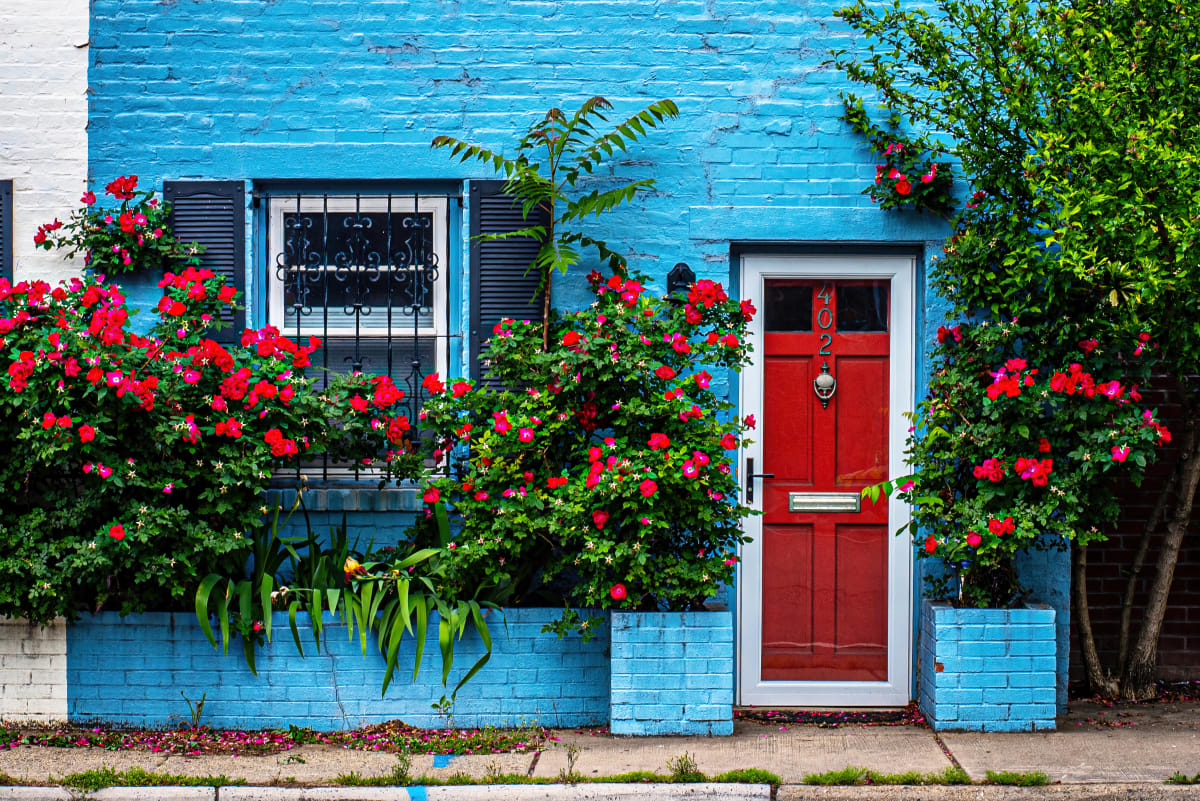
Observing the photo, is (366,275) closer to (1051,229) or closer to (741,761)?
(741,761)

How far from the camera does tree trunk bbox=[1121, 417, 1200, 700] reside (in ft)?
18.5

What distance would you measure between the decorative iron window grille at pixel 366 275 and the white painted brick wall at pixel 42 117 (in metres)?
1.13

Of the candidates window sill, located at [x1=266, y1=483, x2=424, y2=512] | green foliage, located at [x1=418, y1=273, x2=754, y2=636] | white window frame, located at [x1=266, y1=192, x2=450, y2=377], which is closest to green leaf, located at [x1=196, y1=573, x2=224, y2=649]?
window sill, located at [x1=266, y1=483, x2=424, y2=512]

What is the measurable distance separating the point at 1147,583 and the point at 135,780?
213 inches

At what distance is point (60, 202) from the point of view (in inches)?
237

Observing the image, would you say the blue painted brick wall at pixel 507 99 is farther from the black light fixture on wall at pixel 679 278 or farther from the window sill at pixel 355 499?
the window sill at pixel 355 499

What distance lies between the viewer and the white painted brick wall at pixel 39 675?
5410mm

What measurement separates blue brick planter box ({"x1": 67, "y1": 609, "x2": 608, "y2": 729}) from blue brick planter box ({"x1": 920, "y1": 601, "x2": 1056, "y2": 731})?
1670 millimetres

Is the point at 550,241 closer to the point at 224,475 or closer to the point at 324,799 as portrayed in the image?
the point at 224,475

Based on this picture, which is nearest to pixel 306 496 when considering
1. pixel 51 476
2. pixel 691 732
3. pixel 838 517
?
pixel 51 476

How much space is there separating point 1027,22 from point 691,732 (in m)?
3.75

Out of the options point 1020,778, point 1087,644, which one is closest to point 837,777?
point 1020,778

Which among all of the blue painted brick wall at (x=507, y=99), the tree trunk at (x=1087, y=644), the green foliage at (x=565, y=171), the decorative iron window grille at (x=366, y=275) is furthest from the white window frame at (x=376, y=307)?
the tree trunk at (x=1087, y=644)

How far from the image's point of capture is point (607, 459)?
16.7ft
